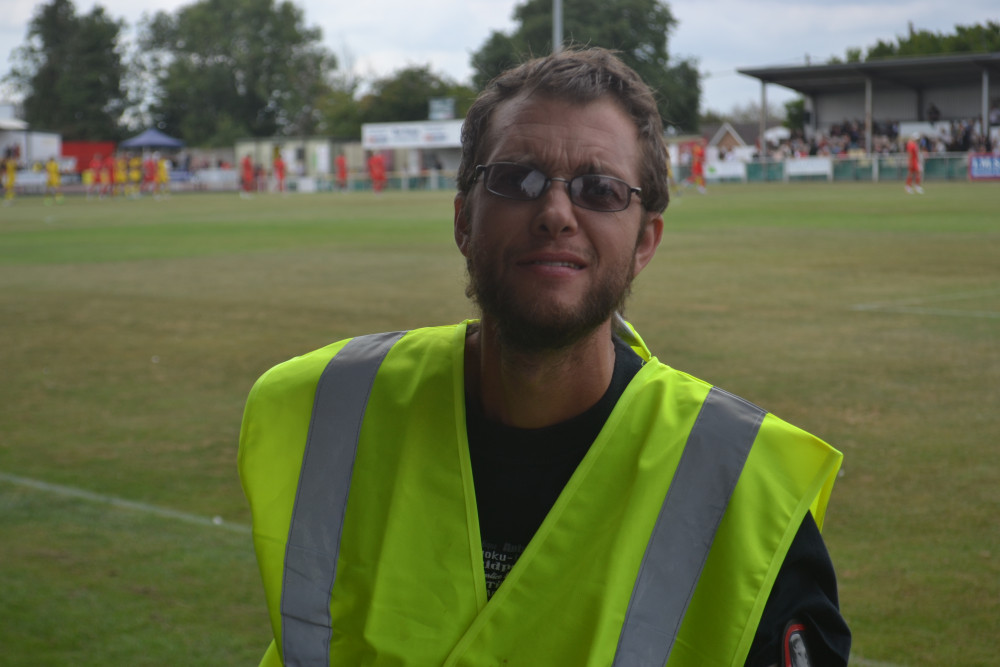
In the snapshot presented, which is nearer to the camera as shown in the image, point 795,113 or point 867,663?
point 867,663

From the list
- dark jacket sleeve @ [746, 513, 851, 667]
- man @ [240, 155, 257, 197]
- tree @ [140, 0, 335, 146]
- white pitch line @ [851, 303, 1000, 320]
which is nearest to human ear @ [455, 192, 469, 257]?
dark jacket sleeve @ [746, 513, 851, 667]

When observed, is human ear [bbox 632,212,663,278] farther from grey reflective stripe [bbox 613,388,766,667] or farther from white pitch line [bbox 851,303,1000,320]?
white pitch line [bbox 851,303,1000,320]

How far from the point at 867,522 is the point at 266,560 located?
147 inches

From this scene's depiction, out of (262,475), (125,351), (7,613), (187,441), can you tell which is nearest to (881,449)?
(187,441)

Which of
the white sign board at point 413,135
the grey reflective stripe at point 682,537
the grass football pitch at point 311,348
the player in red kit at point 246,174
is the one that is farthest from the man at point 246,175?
the grey reflective stripe at point 682,537

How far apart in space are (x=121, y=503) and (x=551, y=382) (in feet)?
12.8

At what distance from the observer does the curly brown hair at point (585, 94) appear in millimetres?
2330

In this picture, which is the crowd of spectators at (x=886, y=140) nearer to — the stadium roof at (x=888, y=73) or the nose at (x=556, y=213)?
the stadium roof at (x=888, y=73)

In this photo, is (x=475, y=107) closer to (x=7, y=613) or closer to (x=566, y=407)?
(x=566, y=407)

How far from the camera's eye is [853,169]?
49.8m

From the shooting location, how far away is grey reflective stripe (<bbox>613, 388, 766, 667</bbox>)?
1.94m

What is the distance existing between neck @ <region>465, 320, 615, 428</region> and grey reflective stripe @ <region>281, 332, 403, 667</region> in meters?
0.28

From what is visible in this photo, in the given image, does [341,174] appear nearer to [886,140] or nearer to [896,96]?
[886,140]

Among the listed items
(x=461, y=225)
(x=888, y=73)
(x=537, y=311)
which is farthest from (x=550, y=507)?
(x=888, y=73)
